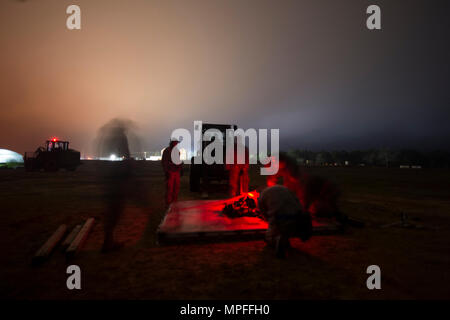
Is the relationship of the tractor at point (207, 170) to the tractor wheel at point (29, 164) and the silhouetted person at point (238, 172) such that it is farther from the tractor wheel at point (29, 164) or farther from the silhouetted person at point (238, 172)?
the tractor wheel at point (29, 164)

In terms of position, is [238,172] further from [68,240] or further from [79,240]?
[68,240]

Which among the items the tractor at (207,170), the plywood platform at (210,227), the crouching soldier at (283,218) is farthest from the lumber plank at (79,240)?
the tractor at (207,170)

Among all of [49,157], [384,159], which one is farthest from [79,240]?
[384,159]

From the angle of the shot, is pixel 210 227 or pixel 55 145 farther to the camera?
pixel 55 145

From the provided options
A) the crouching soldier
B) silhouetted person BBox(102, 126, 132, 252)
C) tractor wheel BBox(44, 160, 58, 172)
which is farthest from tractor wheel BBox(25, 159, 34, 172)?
the crouching soldier

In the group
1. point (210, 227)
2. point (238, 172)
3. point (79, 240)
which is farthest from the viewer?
point (238, 172)

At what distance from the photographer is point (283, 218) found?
11.7ft

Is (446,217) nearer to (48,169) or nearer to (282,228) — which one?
(282,228)

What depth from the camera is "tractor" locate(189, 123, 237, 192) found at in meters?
9.76

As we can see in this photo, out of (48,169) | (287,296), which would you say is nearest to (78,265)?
(287,296)

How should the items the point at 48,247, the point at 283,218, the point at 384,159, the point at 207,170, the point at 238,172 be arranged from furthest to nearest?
the point at 384,159 → the point at 207,170 → the point at 238,172 → the point at 48,247 → the point at 283,218

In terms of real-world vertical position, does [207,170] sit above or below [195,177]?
above

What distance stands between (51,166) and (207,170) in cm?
1918

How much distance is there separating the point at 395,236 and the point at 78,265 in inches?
223
